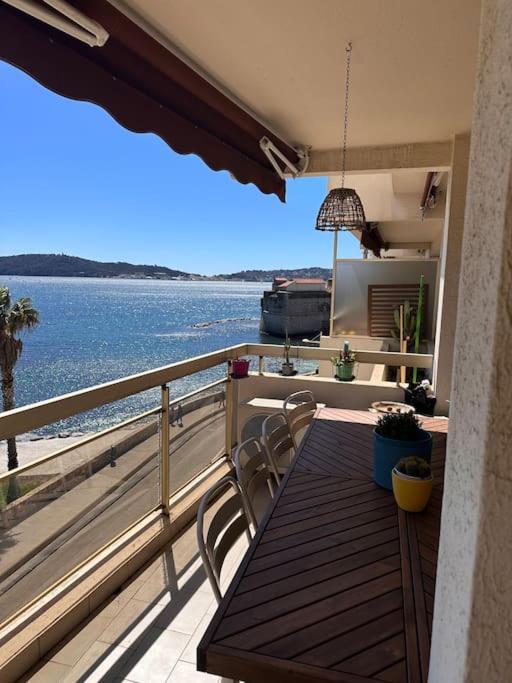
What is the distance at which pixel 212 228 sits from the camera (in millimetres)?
42438

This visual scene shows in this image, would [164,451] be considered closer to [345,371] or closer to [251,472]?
[251,472]

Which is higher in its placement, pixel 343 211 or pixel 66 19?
pixel 66 19

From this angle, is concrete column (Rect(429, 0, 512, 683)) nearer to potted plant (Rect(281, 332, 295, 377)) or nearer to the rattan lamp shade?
the rattan lamp shade

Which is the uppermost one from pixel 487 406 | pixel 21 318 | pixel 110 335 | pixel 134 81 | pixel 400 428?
pixel 134 81

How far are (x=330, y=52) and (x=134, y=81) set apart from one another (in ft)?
3.23

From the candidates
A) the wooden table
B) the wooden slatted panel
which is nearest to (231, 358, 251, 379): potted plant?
the wooden table

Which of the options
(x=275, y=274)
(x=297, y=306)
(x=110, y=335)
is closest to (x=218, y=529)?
(x=297, y=306)

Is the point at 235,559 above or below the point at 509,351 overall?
below

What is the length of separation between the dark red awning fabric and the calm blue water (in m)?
2.03

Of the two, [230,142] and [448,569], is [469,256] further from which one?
[230,142]

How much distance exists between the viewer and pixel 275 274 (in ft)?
146

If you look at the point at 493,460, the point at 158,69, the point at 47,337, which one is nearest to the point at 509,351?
the point at 493,460

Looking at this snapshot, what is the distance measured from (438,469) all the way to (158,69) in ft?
7.19

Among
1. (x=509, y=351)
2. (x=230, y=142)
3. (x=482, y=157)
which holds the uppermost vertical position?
(x=230, y=142)
